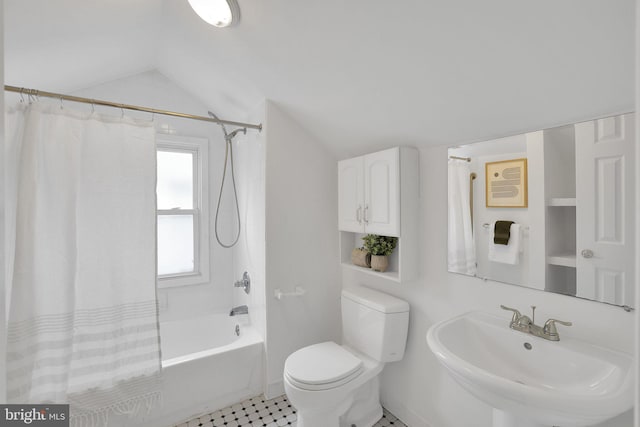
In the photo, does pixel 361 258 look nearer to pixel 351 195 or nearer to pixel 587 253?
pixel 351 195

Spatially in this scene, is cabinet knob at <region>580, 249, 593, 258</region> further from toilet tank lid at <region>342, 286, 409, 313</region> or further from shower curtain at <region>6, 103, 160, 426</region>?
shower curtain at <region>6, 103, 160, 426</region>

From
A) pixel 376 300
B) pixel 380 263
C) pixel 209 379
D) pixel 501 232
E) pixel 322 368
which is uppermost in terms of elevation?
pixel 501 232

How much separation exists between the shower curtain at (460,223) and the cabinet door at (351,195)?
560 millimetres

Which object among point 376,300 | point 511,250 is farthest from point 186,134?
point 511,250

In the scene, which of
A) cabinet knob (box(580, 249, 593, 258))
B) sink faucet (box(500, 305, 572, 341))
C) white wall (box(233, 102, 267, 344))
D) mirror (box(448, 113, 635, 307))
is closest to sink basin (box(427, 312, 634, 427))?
sink faucet (box(500, 305, 572, 341))

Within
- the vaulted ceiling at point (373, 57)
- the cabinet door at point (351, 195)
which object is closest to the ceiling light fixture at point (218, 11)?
the vaulted ceiling at point (373, 57)

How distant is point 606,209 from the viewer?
1.11 m

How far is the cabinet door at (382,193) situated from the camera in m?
1.71

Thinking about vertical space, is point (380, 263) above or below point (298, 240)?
below

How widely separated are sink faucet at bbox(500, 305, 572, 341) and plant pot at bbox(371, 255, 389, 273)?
0.72 m

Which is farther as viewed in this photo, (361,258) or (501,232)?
(361,258)

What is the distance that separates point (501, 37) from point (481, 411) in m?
1.68

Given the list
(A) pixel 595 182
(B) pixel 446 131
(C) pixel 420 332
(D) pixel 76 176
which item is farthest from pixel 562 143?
(D) pixel 76 176

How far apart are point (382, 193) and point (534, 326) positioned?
3.17 feet
